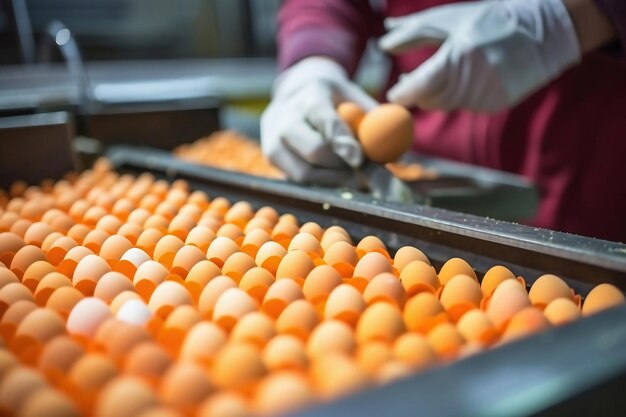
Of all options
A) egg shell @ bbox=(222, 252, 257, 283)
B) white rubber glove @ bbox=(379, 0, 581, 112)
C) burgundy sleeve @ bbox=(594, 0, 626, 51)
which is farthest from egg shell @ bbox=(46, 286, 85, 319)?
burgundy sleeve @ bbox=(594, 0, 626, 51)

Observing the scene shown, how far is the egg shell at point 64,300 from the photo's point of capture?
2.50 feet

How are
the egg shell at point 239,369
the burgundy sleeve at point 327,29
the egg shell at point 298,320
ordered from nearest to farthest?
the egg shell at point 239,369
the egg shell at point 298,320
the burgundy sleeve at point 327,29

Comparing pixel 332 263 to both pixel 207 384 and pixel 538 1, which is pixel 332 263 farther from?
pixel 538 1

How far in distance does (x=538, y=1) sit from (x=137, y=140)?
5.38ft

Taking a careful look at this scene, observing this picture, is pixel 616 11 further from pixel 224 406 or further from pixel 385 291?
pixel 224 406

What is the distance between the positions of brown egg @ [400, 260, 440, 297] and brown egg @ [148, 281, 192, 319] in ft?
0.99

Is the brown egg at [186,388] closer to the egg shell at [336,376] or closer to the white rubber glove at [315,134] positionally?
the egg shell at [336,376]

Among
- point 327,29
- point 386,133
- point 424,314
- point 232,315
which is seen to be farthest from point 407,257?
point 327,29

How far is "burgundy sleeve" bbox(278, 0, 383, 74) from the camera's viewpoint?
1.89 metres

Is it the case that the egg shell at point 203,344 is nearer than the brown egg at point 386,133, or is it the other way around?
the egg shell at point 203,344

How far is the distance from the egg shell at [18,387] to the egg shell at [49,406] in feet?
0.06

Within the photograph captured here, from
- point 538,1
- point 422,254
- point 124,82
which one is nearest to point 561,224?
point 538,1

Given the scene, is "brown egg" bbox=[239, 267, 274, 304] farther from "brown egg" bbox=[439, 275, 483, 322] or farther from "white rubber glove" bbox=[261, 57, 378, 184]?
"white rubber glove" bbox=[261, 57, 378, 184]

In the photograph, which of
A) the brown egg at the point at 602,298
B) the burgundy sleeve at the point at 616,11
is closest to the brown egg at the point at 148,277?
the brown egg at the point at 602,298
